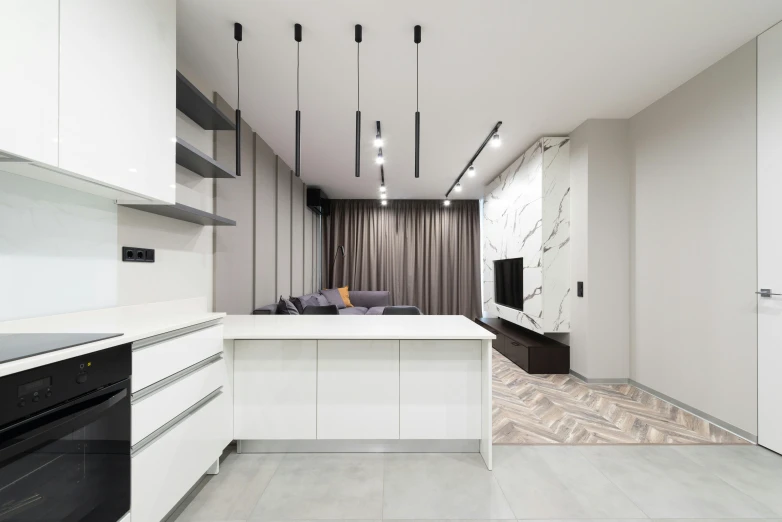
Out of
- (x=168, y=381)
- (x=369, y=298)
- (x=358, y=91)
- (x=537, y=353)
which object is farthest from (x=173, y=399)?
(x=369, y=298)

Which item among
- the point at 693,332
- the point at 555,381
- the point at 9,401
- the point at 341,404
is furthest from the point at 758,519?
the point at 9,401

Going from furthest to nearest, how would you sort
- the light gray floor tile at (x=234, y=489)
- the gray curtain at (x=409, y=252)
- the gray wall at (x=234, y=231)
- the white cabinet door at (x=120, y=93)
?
1. the gray curtain at (x=409, y=252)
2. the gray wall at (x=234, y=231)
3. the light gray floor tile at (x=234, y=489)
4. the white cabinet door at (x=120, y=93)

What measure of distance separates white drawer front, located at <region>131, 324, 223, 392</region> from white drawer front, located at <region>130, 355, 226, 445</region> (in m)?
0.06

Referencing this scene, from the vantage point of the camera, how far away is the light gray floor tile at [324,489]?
5.02ft

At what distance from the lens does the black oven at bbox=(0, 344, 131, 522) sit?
2.74 ft

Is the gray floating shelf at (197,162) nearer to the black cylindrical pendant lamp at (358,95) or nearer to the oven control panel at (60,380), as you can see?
the black cylindrical pendant lamp at (358,95)

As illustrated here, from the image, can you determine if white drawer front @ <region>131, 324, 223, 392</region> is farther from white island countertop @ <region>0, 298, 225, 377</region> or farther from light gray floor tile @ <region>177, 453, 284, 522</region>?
light gray floor tile @ <region>177, 453, 284, 522</region>

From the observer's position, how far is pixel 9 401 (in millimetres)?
808

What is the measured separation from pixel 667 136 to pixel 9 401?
4.28 metres

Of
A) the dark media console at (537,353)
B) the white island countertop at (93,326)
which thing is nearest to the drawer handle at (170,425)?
the white island countertop at (93,326)

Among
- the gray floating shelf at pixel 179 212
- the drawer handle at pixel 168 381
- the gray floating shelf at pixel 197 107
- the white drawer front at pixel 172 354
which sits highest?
the gray floating shelf at pixel 197 107

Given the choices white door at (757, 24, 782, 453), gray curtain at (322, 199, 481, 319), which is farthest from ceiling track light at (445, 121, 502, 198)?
white door at (757, 24, 782, 453)

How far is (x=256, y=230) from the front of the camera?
3.49 meters

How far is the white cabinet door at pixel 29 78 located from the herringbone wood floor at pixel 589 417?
2815 mm
